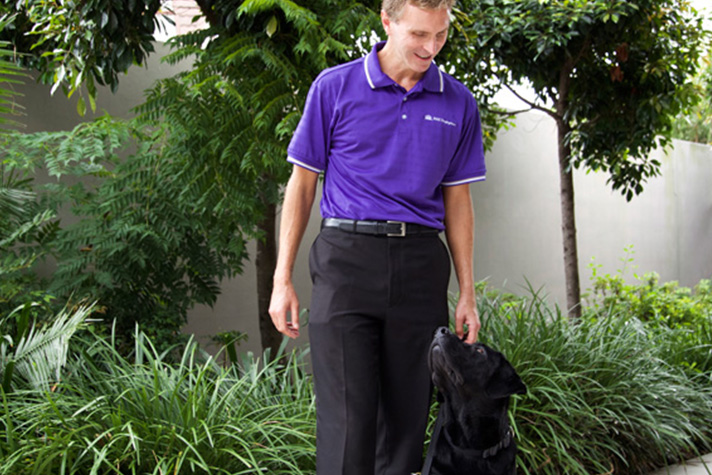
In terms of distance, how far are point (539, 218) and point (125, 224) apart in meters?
6.86

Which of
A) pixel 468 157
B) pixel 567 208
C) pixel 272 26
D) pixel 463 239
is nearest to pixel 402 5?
pixel 468 157

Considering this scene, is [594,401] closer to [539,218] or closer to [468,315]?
[468,315]

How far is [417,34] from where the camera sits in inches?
89.4

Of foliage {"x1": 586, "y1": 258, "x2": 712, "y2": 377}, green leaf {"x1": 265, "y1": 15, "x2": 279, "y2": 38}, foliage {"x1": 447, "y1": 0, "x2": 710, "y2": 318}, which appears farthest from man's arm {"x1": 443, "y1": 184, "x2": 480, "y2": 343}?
foliage {"x1": 447, "y1": 0, "x2": 710, "y2": 318}

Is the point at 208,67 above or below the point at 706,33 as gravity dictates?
below

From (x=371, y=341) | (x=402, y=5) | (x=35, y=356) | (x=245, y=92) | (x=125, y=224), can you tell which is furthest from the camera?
(x=125, y=224)

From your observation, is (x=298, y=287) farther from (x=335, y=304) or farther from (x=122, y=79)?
(x=335, y=304)

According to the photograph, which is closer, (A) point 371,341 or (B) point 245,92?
(A) point 371,341

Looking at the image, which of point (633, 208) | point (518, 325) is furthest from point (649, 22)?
point (633, 208)

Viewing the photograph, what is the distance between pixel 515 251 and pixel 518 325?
5361 millimetres

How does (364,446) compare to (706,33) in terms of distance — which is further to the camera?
(706,33)

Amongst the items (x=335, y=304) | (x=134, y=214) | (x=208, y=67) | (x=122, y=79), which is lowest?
(x=335, y=304)

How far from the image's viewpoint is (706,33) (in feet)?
20.7

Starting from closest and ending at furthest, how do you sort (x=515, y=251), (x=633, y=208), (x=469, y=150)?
(x=469, y=150) → (x=515, y=251) → (x=633, y=208)
